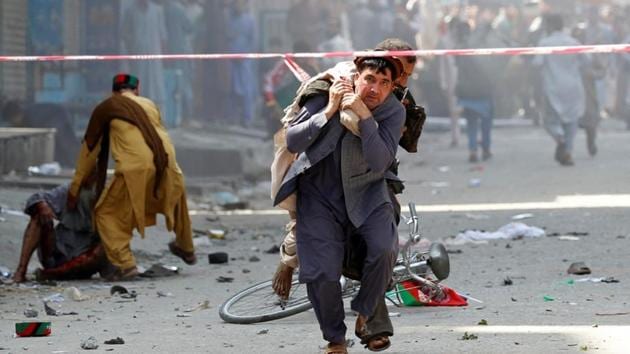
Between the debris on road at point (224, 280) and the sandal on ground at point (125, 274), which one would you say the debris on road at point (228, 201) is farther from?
the debris on road at point (224, 280)

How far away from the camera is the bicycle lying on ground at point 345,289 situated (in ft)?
27.7

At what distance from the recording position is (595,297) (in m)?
9.32

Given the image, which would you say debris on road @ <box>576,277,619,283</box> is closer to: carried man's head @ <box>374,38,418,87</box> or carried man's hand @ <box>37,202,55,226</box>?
carried man's head @ <box>374,38,418,87</box>

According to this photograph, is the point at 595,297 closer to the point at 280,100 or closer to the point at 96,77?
the point at 280,100

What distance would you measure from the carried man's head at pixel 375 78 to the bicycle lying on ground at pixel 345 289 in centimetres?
164

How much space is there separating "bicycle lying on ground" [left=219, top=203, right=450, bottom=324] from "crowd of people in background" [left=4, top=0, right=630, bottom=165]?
9.53 metres

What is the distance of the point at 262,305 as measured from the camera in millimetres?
8586

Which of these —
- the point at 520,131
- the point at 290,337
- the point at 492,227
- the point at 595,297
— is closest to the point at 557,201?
the point at 492,227

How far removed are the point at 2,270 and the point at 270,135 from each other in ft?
35.3

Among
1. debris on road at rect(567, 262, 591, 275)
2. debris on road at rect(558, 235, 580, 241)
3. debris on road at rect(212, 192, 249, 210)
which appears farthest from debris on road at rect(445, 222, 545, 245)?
debris on road at rect(212, 192, 249, 210)

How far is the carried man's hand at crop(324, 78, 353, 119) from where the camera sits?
22.4 ft

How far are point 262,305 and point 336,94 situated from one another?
2.04 meters

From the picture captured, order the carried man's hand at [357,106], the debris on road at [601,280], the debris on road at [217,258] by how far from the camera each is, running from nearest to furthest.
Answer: the carried man's hand at [357,106], the debris on road at [601,280], the debris on road at [217,258]

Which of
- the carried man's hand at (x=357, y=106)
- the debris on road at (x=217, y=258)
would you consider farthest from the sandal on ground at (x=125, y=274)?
the carried man's hand at (x=357, y=106)
